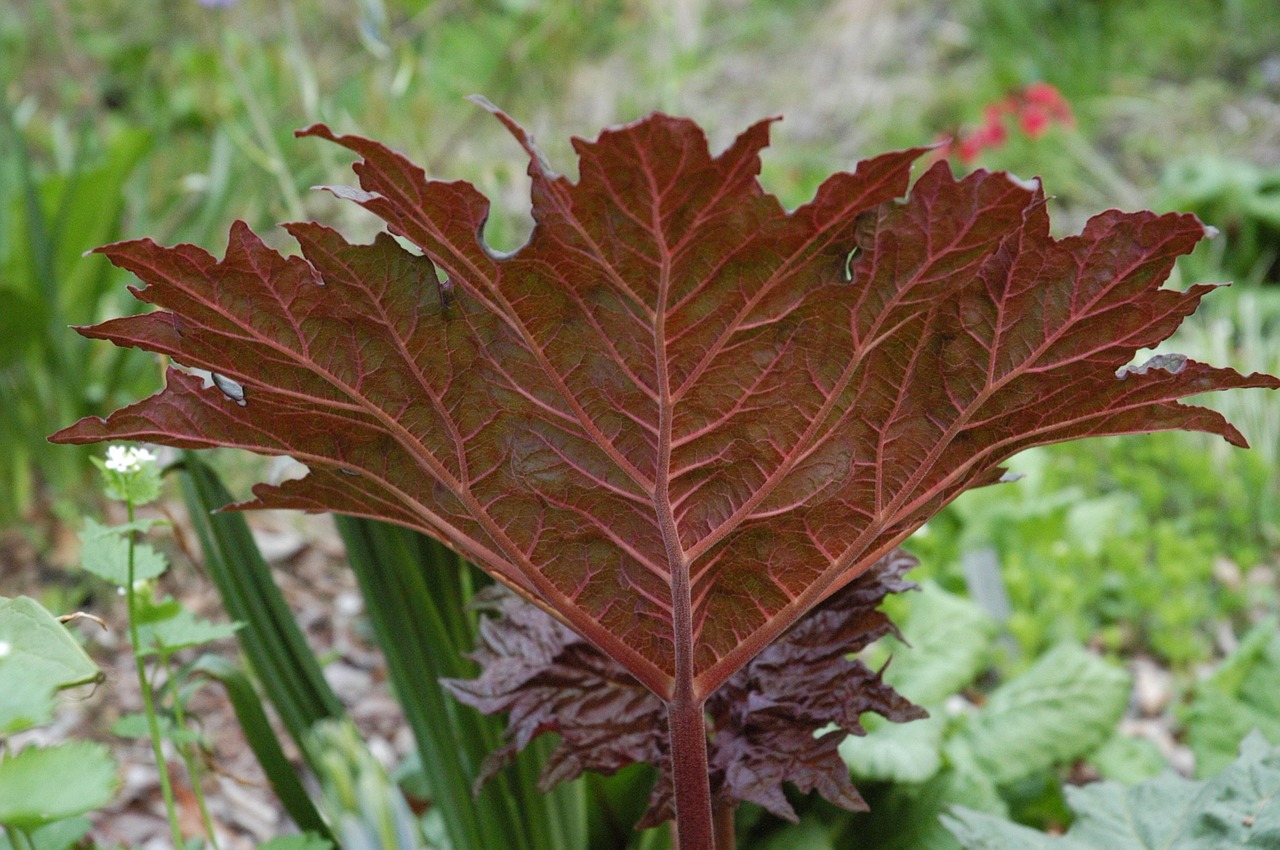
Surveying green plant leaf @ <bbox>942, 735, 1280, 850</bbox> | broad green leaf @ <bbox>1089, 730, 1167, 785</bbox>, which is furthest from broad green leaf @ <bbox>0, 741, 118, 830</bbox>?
broad green leaf @ <bbox>1089, 730, 1167, 785</bbox>

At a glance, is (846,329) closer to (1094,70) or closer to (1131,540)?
(1131,540)

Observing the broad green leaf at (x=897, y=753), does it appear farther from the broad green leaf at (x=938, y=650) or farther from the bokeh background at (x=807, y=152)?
the bokeh background at (x=807, y=152)

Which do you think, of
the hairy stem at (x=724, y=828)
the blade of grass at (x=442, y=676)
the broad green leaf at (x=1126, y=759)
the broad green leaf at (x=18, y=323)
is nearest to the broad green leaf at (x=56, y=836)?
the blade of grass at (x=442, y=676)

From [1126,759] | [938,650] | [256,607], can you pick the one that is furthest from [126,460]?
[1126,759]

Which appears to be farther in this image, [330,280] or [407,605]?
[407,605]

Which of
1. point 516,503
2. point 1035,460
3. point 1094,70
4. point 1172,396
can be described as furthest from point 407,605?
point 1094,70

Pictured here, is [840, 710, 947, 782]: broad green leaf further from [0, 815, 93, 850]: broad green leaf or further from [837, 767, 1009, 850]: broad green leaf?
[0, 815, 93, 850]: broad green leaf
